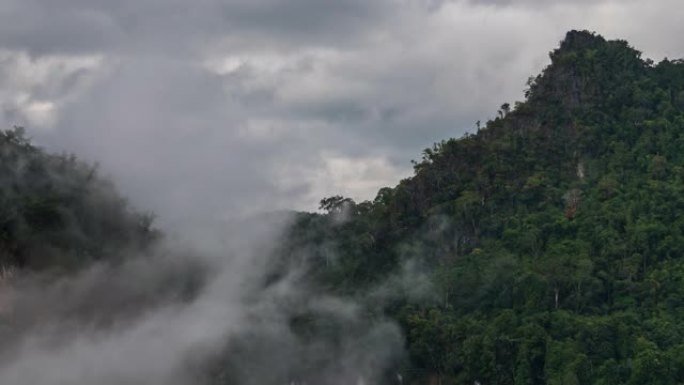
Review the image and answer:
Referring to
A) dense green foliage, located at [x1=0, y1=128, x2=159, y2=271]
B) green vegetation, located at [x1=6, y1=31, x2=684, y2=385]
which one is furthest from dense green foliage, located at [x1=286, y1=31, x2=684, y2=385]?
dense green foliage, located at [x1=0, y1=128, x2=159, y2=271]

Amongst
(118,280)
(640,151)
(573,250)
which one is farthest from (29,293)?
(640,151)

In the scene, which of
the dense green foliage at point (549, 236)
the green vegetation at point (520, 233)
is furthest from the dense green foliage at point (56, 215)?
the dense green foliage at point (549, 236)

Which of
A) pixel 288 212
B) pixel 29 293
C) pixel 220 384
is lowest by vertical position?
pixel 220 384

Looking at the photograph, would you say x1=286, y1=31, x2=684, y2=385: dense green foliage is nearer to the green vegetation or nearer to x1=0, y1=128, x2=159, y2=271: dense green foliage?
the green vegetation

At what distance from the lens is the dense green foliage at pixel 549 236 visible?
4781 cm

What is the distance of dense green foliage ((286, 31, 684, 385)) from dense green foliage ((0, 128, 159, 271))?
12.9m

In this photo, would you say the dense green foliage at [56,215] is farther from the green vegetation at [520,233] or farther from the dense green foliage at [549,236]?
the dense green foliage at [549,236]

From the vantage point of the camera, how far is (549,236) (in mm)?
56906

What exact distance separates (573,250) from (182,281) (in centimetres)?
1899

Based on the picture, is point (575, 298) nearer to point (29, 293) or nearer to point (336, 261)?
point (336, 261)

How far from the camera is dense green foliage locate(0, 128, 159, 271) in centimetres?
4269

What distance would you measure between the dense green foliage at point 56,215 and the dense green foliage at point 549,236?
42.4 feet

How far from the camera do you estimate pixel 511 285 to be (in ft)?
175

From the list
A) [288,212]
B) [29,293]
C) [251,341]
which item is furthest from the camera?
[288,212]
